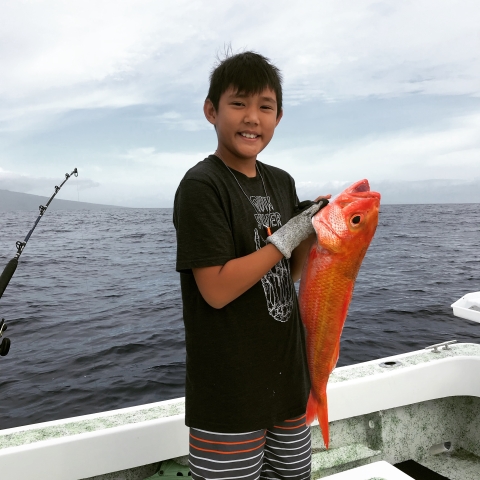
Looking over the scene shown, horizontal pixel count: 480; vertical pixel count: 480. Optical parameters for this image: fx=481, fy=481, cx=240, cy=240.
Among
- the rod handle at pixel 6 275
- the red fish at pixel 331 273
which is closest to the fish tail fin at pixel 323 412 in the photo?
the red fish at pixel 331 273

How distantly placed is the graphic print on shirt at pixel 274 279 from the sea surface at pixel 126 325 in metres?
6.32

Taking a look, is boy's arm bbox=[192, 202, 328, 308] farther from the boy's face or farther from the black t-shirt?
the boy's face

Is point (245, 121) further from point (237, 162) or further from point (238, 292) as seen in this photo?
point (238, 292)

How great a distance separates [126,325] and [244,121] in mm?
11412

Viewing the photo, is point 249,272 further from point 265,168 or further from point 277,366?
point 265,168

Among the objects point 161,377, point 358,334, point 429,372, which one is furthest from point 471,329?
point 429,372

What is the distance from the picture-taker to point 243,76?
6.14ft

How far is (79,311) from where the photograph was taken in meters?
14.5

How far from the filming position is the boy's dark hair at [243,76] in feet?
6.15

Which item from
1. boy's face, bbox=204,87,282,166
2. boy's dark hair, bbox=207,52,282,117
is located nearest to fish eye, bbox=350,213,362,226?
boy's face, bbox=204,87,282,166

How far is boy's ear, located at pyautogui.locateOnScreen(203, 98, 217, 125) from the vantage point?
1.98m

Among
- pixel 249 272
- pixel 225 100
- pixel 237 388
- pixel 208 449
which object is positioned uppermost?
pixel 225 100

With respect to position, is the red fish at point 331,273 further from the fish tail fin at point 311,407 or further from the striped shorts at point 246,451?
the striped shorts at point 246,451

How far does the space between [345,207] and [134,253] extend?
28.3 meters
